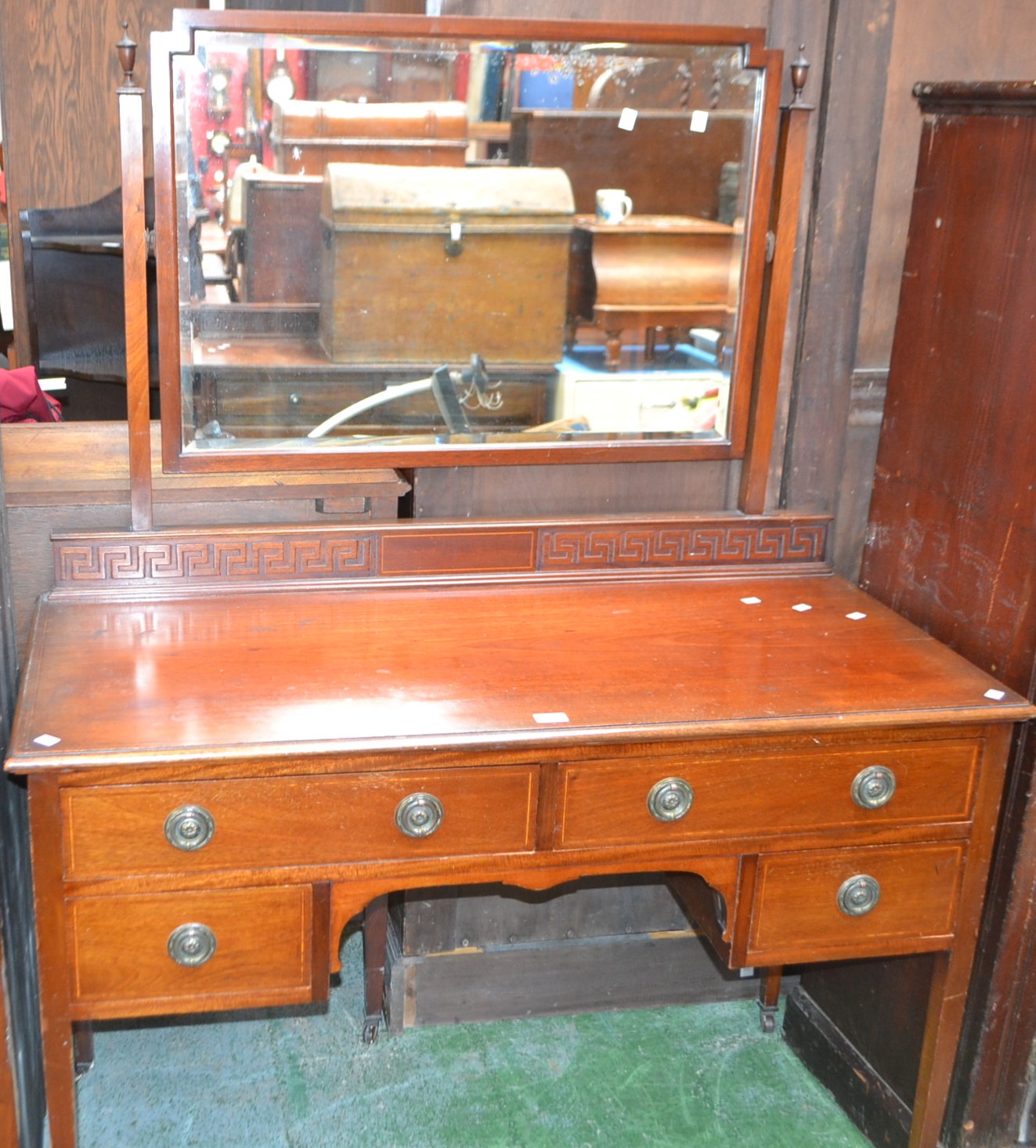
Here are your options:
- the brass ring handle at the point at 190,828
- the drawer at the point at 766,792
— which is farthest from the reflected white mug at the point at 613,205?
the brass ring handle at the point at 190,828

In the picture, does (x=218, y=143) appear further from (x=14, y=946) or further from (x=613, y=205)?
(x=14, y=946)

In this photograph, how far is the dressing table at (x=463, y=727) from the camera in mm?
1519

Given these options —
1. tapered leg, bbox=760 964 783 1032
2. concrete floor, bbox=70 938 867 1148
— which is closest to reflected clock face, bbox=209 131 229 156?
concrete floor, bbox=70 938 867 1148

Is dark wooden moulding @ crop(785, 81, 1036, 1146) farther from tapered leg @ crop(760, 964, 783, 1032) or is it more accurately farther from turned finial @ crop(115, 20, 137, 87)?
turned finial @ crop(115, 20, 137, 87)

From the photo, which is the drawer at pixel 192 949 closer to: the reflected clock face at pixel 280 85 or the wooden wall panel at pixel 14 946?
the wooden wall panel at pixel 14 946

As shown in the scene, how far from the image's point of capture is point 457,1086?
2.14 meters

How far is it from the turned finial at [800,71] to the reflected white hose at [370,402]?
2.27ft

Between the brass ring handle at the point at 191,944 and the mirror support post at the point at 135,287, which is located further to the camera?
the mirror support post at the point at 135,287

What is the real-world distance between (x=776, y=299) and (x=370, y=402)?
2.13ft

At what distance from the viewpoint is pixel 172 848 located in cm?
152

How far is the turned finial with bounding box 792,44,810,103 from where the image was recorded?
192 centimetres

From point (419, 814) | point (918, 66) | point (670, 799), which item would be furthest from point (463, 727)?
point (918, 66)

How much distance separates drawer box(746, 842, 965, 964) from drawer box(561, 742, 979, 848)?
0.05 metres

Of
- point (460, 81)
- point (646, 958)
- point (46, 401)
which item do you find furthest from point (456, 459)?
point (46, 401)
